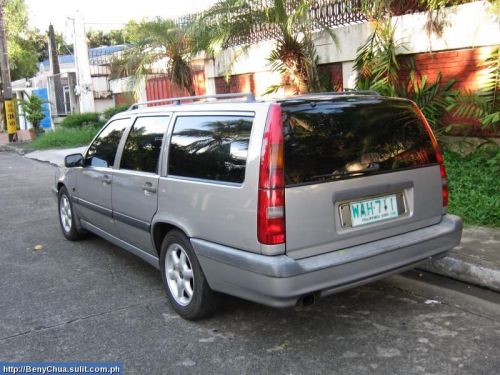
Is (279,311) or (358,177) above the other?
(358,177)

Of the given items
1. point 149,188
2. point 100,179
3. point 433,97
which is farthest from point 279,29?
point 149,188

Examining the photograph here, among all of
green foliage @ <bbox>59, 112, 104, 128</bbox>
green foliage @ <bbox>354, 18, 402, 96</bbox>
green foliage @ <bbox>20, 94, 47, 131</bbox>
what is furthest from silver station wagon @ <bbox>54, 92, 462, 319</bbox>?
green foliage @ <bbox>20, 94, 47, 131</bbox>

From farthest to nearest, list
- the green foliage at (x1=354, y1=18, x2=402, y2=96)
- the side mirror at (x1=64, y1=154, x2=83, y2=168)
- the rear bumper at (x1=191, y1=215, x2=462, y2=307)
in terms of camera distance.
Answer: the green foliage at (x1=354, y1=18, x2=402, y2=96) < the side mirror at (x1=64, y1=154, x2=83, y2=168) < the rear bumper at (x1=191, y1=215, x2=462, y2=307)

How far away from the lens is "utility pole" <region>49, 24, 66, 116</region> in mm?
24812

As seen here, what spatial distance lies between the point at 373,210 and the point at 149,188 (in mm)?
1748

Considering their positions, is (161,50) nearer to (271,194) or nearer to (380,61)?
(380,61)

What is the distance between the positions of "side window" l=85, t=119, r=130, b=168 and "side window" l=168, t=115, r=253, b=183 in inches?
44.1

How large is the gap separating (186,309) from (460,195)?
3.81 meters

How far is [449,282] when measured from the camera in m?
4.66

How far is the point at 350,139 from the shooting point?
3.59 m

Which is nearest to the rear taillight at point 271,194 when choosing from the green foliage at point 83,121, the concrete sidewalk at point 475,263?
the concrete sidewalk at point 475,263

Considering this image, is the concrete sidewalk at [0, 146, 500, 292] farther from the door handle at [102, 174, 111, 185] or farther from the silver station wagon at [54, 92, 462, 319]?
the door handle at [102, 174, 111, 185]

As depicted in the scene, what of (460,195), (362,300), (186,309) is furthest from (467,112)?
(186,309)

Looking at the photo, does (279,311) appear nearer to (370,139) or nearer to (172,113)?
(370,139)
